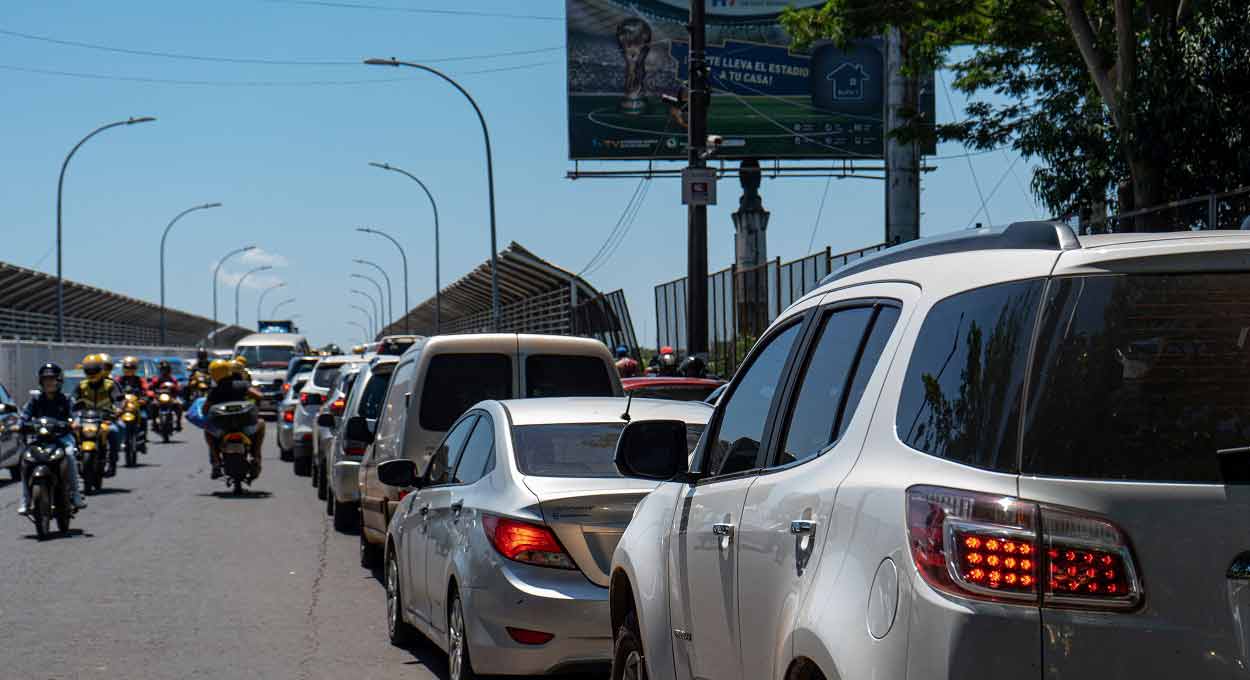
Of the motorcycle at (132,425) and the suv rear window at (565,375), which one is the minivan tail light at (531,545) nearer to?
→ the suv rear window at (565,375)

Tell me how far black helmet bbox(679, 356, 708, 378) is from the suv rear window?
6.25 meters

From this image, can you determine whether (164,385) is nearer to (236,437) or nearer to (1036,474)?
(236,437)

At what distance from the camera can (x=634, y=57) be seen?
44906 millimetres

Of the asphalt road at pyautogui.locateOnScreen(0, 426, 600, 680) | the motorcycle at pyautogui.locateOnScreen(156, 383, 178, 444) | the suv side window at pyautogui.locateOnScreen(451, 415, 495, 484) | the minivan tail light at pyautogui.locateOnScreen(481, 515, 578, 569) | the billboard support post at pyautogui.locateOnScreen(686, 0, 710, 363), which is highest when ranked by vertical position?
the billboard support post at pyautogui.locateOnScreen(686, 0, 710, 363)

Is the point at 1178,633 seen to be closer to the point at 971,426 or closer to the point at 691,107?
the point at 971,426

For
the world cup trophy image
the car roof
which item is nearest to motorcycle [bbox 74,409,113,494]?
the car roof

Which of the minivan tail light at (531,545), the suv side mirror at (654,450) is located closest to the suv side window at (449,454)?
the minivan tail light at (531,545)

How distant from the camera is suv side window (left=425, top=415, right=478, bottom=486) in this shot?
924cm

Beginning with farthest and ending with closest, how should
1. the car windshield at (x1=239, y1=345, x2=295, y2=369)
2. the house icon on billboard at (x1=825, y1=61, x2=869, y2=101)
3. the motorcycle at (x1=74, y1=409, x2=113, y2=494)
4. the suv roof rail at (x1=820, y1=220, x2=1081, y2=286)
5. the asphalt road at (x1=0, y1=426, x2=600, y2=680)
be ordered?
1. the car windshield at (x1=239, y1=345, x2=295, y2=369)
2. the house icon on billboard at (x1=825, y1=61, x2=869, y2=101)
3. the motorcycle at (x1=74, y1=409, x2=113, y2=494)
4. the asphalt road at (x1=0, y1=426, x2=600, y2=680)
5. the suv roof rail at (x1=820, y1=220, x2=1081, y2=286)

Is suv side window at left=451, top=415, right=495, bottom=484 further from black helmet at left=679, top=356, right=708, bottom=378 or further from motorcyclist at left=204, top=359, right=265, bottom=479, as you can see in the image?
motorcyclist at left=204, top=359, right=265, bottom=479

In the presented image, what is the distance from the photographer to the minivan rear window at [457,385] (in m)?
12.3

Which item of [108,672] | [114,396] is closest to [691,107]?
[114,396]

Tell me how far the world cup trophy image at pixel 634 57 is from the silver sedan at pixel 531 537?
36303mm

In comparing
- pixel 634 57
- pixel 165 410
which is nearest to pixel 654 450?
pixel 165 410
